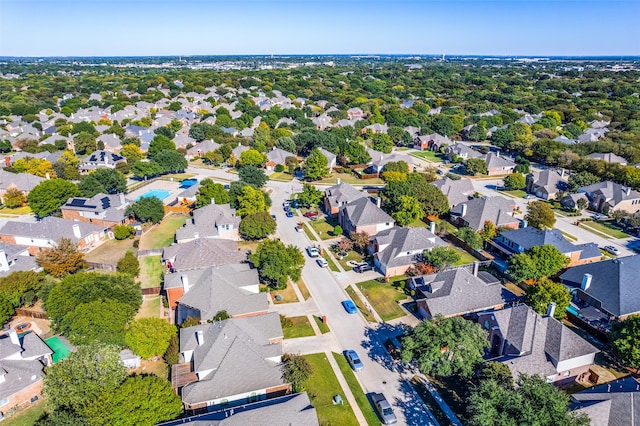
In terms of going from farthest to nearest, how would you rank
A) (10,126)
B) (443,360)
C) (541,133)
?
(10,126) → (541,133) → (443,360)

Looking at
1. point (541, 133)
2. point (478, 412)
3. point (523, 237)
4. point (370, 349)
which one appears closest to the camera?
point (478, 412)

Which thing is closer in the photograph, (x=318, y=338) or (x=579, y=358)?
(x=579, y=358)

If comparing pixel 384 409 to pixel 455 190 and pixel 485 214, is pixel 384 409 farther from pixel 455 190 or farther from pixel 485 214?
pixel 455 190

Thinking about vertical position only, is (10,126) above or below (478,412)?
above

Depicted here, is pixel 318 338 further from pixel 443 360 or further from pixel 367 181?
pixel 367 181

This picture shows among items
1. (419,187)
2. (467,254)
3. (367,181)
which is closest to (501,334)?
(467,254)

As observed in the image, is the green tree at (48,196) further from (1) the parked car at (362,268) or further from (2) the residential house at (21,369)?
(1) the parked car at (362,268)

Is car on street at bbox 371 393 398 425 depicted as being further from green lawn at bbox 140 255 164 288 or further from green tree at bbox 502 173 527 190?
green tree at bbox 502 173 527 190
